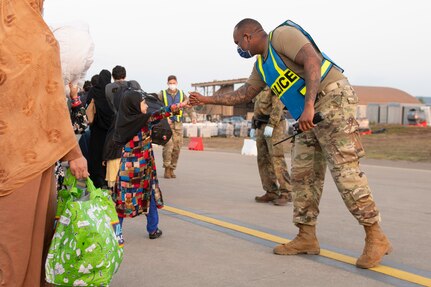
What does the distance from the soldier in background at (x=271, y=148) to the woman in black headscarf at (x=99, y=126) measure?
2136mm

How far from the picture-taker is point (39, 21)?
3119 millimetres

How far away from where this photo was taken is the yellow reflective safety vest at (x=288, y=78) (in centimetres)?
491

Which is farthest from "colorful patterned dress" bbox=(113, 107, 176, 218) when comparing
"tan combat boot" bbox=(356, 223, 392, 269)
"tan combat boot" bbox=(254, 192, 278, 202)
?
"tan combat boot" bbox=(254, 192, 278, 202)

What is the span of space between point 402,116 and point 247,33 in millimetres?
44817

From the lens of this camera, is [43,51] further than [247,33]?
No

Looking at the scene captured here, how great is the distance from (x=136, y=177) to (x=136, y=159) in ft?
0.55

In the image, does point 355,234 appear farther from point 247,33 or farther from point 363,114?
point 363,114

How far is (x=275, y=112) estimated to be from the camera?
815cm

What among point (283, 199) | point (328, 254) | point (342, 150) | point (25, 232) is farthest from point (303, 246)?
point (283, 199)

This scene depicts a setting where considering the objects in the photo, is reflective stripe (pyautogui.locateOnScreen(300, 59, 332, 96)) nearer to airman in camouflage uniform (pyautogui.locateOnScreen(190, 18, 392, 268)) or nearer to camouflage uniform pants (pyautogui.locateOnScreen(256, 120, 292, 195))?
airman in camouflage uniform (pyautogui.locateOnScreen(190, 18, 392, 268))

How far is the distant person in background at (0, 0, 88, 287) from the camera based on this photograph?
119 inches

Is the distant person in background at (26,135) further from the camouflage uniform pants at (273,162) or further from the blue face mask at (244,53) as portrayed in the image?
the camouflage uniform pants at (273,162)

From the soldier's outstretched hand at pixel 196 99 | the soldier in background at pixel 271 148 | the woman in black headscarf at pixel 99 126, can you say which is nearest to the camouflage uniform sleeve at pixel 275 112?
the soldier in background at pixel 271 148

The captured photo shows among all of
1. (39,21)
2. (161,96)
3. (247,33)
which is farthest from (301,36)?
(161,96)
